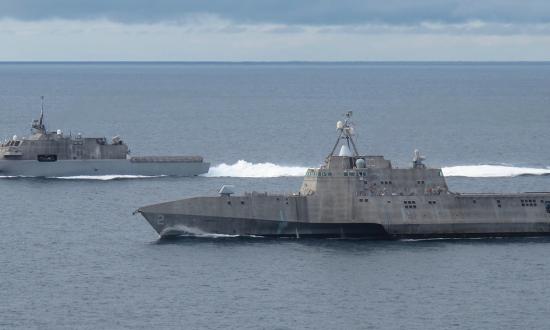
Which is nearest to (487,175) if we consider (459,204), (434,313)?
(459,204)

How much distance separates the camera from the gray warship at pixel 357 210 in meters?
86.6

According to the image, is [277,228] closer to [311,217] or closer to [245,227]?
[245,227]

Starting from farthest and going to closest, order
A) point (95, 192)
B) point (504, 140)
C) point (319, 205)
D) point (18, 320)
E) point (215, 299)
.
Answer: point (504, 140)
point (95, 192)
point (319, 205)
point (215, 299)
point (18, 320)

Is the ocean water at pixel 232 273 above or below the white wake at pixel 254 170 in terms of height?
below

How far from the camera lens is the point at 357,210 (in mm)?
87062

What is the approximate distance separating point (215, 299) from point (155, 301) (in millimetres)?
3333

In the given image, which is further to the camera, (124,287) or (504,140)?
(504,140)

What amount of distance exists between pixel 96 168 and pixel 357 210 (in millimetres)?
48247

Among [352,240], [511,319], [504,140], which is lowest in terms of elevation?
[511,319]

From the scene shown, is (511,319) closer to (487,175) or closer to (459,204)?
(459,204)

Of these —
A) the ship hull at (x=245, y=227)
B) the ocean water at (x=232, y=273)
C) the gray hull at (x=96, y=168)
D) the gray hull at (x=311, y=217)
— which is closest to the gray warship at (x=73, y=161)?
the gray hull at (x=96, y=168)

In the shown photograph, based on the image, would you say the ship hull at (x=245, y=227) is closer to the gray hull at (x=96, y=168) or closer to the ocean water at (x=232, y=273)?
the ocean water at (x=232, y=273)

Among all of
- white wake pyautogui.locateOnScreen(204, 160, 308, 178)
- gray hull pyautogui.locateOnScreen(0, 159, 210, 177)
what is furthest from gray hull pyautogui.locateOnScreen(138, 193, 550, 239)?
gray hull pyautogui.locateOnScreen(0, 159, 210, 177)

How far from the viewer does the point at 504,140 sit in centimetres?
16050
